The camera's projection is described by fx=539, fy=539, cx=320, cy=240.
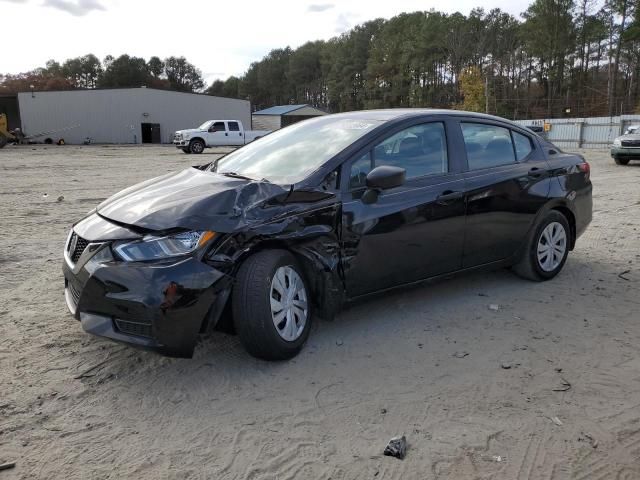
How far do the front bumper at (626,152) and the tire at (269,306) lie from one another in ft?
59.1

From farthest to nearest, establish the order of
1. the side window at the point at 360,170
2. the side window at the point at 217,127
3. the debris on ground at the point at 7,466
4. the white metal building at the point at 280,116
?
the white metal building at the point at 280,116, the side window at the point at 217,127, the side window at the point at 360,170, the debris on ground at the point at 7,466

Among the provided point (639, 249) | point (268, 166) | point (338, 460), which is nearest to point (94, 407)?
point (338, 460)

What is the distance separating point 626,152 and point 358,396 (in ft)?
60.9

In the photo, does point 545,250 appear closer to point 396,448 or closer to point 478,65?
point 396,448

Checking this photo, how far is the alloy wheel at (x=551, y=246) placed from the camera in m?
5.10

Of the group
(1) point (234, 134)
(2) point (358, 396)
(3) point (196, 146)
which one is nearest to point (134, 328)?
(2) point (358, 396)

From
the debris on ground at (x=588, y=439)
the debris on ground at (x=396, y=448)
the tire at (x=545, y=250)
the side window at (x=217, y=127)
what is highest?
the side window at (x=217, y=127)

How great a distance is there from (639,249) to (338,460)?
17.8ft

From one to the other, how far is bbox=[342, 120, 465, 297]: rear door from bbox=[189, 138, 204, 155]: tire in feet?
86.1

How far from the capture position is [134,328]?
3.09m

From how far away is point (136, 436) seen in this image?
2727mm

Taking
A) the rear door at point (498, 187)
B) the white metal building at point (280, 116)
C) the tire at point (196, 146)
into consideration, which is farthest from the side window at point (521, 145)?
the white metal building at point (280, 116)

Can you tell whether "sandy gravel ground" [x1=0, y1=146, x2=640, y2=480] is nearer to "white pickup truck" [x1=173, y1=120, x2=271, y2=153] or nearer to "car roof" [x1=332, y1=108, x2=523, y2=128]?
"car roof" [x1=332, y1=108, x2=523, y2=128]

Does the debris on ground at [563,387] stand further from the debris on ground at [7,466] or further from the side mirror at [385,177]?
the debris on ground at [7,466]
